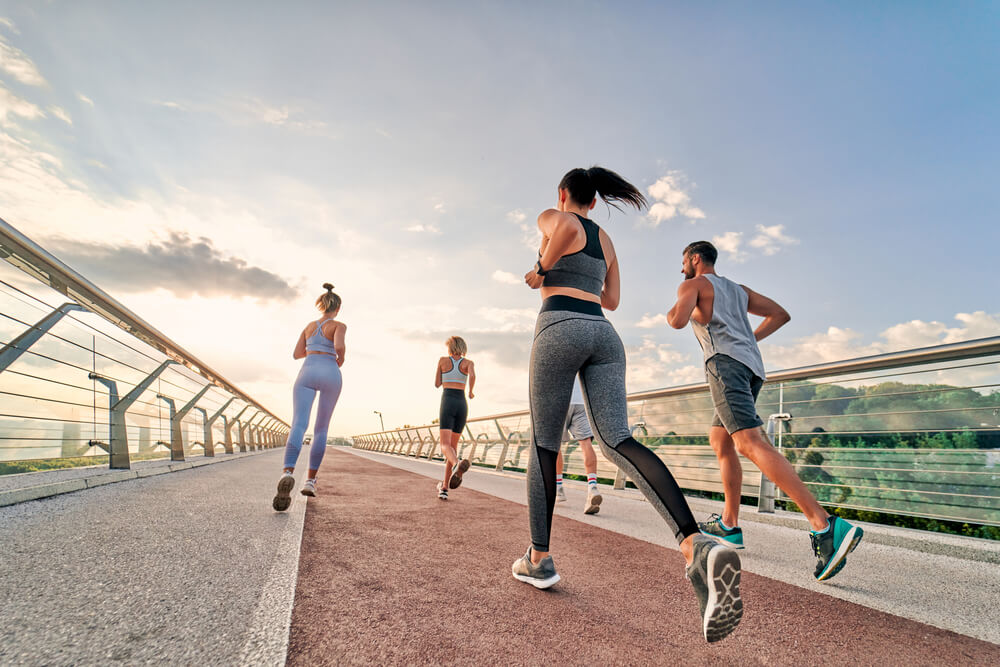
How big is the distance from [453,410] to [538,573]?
3.67 metres

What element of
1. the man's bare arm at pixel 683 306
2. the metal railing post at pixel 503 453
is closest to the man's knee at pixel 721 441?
the man's bare arm at pixel 683 306

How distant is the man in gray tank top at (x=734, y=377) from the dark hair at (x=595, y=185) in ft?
2.55

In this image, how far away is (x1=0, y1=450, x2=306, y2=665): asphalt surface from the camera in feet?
4.12

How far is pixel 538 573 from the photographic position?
205 cm

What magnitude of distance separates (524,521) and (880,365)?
3061 mm

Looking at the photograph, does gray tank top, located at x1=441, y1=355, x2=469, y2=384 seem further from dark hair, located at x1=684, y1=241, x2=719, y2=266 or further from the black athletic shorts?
dark hair, located at x1=684, y1=241, x2=719, y2=266

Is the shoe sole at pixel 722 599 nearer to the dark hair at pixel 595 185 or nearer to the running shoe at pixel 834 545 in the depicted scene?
the running shoe at pixel 834 545

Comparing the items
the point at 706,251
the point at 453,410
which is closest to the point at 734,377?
the point at 706,251

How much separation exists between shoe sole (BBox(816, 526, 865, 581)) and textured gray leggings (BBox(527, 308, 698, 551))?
46.0 inches

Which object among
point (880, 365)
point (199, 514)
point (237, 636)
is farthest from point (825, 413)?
point (199, 514)

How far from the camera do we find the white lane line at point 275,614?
49.3 inches

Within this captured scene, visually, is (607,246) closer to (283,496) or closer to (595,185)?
(595,185)

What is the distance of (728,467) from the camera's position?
3092mm

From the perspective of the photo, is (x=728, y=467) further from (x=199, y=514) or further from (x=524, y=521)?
(x=199, y=514)
